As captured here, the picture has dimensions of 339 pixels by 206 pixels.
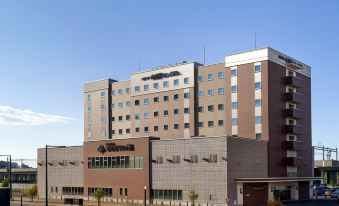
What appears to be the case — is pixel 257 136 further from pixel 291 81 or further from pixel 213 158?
pixel 213 158

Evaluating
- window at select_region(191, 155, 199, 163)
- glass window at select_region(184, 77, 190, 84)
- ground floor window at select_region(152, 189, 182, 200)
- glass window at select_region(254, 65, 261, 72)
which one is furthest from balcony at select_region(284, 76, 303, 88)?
ground floor window at select_region(152, 189, 182, 200)

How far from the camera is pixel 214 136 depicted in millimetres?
73688

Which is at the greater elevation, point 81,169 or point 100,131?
point 100,131

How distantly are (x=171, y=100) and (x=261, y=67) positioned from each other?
2179cm

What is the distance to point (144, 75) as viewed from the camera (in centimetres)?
10275

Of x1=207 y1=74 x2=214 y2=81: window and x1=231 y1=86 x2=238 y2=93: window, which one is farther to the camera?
x1=207 y1=74 x2=214 y2=81: window

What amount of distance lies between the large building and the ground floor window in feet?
0.55

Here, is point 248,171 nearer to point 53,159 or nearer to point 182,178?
point 182,178

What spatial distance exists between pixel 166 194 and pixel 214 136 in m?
13.6

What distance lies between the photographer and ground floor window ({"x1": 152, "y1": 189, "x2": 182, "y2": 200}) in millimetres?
77250

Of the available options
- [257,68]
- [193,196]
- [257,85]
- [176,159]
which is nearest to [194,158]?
[176,159]

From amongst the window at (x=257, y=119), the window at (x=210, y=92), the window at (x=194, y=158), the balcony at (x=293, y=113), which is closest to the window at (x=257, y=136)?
the window at (x=257, y=119)

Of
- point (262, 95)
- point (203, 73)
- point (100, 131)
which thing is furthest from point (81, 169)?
point (262, 95)

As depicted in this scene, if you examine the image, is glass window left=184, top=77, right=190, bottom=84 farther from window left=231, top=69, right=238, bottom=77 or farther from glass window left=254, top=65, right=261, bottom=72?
glass window left=254, top=65, right=261, bottom=72
